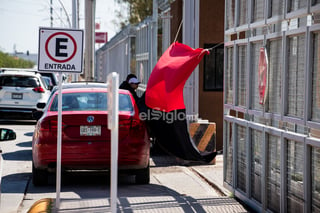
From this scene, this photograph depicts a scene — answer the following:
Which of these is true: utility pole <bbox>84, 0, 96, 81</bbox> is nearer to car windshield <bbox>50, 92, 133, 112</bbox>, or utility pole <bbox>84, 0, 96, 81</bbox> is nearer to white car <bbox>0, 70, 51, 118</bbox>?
white car <bbox>0, 70, 51, 118</bbox>

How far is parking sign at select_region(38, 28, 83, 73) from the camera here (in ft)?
30.6

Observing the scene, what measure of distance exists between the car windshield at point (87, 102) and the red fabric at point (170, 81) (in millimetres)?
954

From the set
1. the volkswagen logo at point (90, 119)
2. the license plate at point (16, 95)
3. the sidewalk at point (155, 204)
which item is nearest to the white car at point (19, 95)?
the license plate at point (16, 95)

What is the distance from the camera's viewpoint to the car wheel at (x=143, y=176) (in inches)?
442

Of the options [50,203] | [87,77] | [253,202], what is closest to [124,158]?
[50,203]

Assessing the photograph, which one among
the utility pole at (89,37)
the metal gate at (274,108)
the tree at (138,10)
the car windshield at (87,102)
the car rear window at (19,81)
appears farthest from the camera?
the tree at (138,10)

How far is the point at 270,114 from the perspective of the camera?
8234mm

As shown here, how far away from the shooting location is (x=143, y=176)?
1128 cm

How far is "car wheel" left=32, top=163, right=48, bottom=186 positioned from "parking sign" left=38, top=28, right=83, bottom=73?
7.19 ft

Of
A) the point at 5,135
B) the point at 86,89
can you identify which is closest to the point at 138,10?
the point at 86,89

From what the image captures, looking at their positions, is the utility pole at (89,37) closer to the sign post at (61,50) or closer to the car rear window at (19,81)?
the car rear window at (19,81)

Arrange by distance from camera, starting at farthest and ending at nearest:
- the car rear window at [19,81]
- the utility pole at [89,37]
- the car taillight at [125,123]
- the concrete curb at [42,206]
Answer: the utility pole at [89,37] < the car rear window at [19,81] < the car taillight at [125,123] < the concrete curb at [42,206]

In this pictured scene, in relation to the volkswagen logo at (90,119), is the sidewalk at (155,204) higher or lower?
lower

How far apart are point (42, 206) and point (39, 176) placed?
6.76 ft
